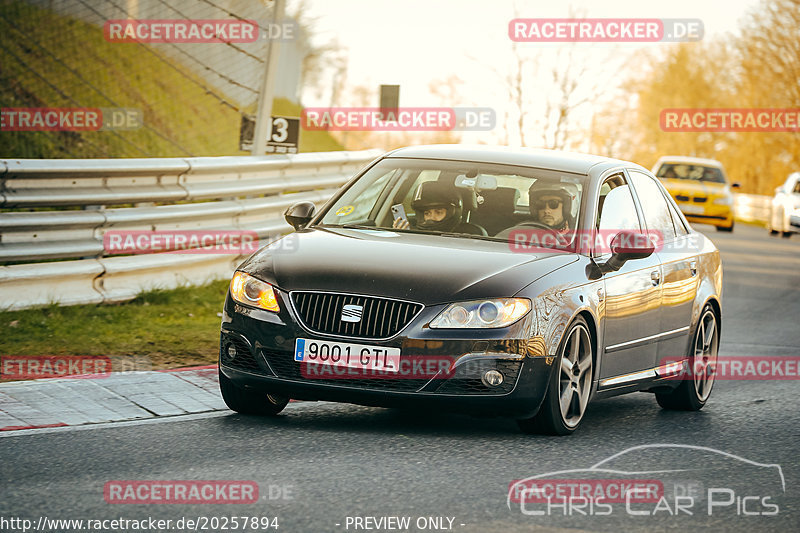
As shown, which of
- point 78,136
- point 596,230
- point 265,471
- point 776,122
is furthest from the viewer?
point 776,122

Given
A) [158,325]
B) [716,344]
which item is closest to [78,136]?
[158,325]

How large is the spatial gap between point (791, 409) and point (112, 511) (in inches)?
219

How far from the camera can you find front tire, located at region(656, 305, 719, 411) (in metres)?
9.10

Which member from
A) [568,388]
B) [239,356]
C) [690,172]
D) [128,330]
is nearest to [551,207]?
[568,388]

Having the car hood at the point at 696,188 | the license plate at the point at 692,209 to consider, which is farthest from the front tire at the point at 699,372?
the license plate at the point at 692,209

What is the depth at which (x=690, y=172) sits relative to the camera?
105 feet

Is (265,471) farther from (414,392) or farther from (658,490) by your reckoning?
(658,490)

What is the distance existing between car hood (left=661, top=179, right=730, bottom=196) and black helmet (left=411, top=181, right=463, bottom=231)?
76.4 ft

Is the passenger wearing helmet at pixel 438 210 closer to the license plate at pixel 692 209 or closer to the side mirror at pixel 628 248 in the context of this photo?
the side mirror at pixel 628 248

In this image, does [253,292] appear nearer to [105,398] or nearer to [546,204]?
[105,398]

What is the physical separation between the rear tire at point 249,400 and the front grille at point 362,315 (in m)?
0.74

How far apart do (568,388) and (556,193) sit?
4.30ft

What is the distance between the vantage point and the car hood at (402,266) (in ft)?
22.8

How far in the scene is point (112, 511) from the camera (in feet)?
17.3
